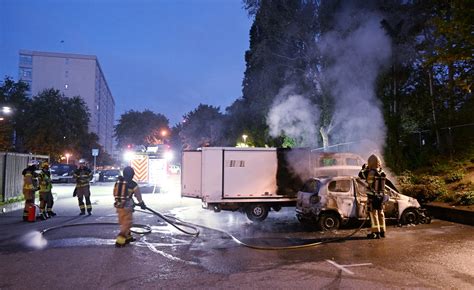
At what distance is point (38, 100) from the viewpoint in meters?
45.7

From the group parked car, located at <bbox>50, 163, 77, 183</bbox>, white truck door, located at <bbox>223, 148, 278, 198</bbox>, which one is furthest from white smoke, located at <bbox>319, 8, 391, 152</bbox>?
parked car, located at <bbox>50, 163, 77, 183</bbox>

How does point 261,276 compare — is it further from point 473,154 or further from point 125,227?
point 473,154

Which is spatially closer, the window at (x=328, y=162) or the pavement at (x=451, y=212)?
the pavement at (x=451, y=212)

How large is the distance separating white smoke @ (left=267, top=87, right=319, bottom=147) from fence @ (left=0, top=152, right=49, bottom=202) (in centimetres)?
1354

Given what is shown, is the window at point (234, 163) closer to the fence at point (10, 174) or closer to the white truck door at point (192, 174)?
the white truck door at point (192, 174)

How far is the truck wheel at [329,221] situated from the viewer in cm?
992

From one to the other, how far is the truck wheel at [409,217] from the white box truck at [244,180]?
3134mm

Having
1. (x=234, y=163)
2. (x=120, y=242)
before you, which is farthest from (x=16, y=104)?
(x=120, y=242)

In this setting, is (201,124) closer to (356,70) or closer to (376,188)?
(356,70)

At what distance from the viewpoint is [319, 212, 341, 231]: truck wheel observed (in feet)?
32.6

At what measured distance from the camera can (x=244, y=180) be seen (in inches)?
470

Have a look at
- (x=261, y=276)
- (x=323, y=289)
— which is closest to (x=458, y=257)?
(x=323, y=289)

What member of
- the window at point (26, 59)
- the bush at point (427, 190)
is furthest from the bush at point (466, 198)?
the window at point (26, 59)

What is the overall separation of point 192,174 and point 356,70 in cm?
1035
